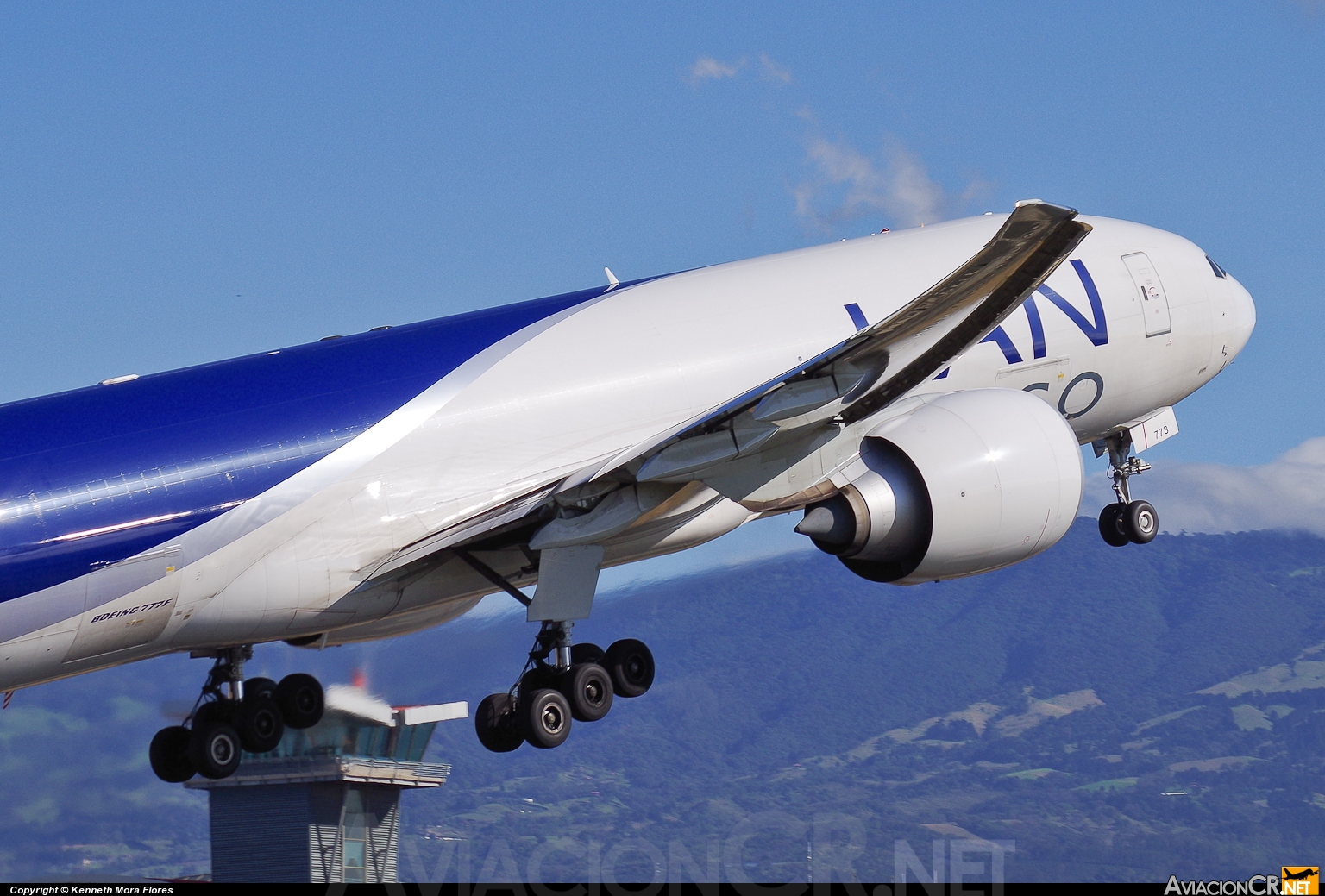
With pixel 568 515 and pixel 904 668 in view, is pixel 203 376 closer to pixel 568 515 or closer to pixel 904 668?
pixel 568 515

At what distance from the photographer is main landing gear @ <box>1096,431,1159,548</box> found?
23.8 metres

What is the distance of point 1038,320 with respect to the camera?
2119 cm

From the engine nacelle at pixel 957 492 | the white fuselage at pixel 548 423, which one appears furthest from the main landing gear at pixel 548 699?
the engine nacelle at pixel 957 492

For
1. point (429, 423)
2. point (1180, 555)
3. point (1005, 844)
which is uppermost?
Answer: point (1180, 555)

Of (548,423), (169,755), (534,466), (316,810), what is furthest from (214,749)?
(316,810)

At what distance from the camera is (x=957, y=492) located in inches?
714

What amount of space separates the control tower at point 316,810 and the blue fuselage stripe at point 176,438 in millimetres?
12275

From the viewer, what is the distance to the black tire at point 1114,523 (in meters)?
23.8

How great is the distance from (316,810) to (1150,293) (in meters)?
17.9

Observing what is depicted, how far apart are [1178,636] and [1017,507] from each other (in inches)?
2708

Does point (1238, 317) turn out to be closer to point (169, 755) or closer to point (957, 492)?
point (957, 492)

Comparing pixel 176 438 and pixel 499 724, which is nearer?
pixel 176 438

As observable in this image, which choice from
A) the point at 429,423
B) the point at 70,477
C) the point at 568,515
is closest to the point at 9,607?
the point at 70,477

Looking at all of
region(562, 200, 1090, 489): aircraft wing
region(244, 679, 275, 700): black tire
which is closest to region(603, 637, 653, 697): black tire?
region(562, 200, 1090, 489): aircraft wing
